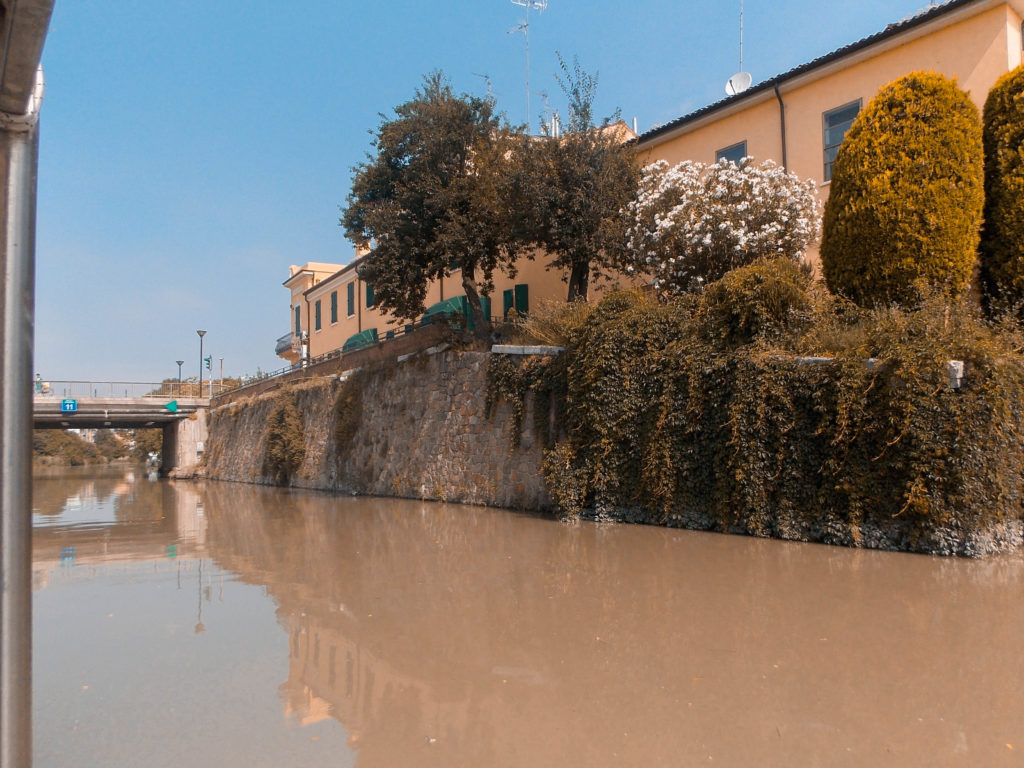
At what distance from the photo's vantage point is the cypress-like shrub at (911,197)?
412 inches

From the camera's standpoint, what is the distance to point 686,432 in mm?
11008

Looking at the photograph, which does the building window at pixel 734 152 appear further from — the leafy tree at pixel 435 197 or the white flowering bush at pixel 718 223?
the leafy tree at pixel 435 197

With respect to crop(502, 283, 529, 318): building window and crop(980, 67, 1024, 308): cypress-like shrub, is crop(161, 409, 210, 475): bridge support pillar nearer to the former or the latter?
crop(502, 283, 529, 318): building window

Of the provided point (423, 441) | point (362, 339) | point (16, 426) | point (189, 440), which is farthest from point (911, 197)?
point (189, 440)

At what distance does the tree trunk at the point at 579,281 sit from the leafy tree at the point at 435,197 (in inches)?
65.2

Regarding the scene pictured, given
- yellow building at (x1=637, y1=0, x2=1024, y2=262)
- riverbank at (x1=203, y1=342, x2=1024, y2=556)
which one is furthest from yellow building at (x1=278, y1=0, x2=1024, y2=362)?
riverbank at (x1=203, y1=342, x2=1024, y2=556)

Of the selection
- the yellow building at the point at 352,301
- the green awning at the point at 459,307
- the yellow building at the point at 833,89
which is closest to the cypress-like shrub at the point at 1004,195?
the yellow building at the point at 833,89

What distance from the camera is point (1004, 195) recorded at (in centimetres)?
1091

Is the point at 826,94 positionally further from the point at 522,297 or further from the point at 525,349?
the point at 522,297

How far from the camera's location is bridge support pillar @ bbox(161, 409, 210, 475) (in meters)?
38.6

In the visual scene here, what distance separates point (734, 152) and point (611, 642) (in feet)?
49.7

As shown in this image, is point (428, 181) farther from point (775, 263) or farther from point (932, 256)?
point (932, 256)

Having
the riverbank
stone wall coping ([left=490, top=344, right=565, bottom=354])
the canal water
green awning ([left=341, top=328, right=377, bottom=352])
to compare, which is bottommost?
the canal water

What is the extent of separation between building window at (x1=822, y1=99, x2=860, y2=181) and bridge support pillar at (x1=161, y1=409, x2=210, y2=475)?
113 feet
